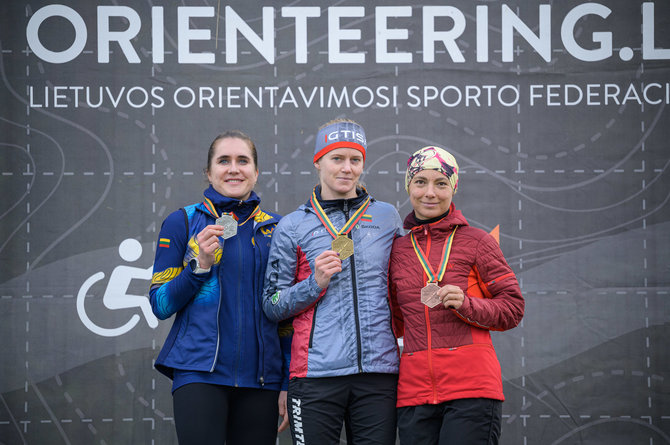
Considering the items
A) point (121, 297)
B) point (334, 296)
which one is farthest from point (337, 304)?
point (121, 297)

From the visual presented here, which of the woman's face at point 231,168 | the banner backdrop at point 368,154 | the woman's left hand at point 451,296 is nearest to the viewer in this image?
the woman's left hand at point 451,296

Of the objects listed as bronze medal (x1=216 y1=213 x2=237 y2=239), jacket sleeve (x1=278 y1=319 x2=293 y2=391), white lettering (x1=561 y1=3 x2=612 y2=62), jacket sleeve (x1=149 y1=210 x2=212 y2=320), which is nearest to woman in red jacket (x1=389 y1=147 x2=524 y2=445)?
jacket sleeve (x1=278 y1=319 x2=293 y2=391)

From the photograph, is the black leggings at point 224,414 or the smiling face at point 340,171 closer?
the black leggings at point 224,414

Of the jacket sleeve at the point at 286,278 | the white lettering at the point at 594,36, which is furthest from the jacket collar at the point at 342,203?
the white lettering at the point at 594,36

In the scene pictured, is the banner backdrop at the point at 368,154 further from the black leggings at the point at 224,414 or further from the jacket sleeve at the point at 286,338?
the black leggings at the point at 224,414

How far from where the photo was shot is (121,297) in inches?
158

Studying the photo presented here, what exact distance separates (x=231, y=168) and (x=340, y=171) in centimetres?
46

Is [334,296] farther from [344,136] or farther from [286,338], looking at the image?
[344,136]

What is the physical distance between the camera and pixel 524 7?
13.4 feet

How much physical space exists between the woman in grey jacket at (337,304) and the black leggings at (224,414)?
0.57ft

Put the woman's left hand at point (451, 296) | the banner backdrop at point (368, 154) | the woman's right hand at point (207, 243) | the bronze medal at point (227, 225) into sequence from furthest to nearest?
the banner backdrop at point (368, 154) → the bronze medal at point (227, 225) → the woman's right hand at point (207, 243) → the woman's left hand at point (451, 296)

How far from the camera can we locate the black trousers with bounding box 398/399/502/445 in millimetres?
2361

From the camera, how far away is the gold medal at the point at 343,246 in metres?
2.51

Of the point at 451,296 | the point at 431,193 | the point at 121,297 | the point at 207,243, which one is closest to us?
the point at 451,296
